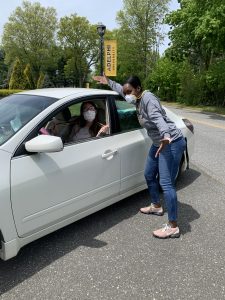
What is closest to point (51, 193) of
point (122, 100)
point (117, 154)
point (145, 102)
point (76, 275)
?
point (76, 275)

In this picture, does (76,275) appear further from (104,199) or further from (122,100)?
(122,100)

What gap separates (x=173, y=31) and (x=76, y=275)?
2301cm

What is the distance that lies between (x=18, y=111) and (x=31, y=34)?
59084 millimetres

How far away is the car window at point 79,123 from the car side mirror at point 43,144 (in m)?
0.68

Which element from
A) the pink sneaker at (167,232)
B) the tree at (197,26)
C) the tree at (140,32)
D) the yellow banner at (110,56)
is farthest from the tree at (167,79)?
the pink sneaker at (167,232)

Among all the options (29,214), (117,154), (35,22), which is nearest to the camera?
(29,214)

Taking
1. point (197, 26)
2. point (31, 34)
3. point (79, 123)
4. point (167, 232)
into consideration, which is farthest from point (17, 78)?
point (167, 232)

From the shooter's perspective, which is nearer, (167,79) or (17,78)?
(167,79)

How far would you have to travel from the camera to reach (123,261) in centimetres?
335

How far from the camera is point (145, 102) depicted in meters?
3.73

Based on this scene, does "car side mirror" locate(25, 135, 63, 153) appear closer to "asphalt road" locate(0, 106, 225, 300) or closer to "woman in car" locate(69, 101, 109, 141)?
"woman in car" locate(69, 101, 109, 141)

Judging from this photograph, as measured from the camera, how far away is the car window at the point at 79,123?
3.80 m

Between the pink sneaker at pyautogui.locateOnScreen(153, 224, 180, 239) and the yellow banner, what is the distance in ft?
57.5

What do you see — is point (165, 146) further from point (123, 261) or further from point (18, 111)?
point (18, 111)
